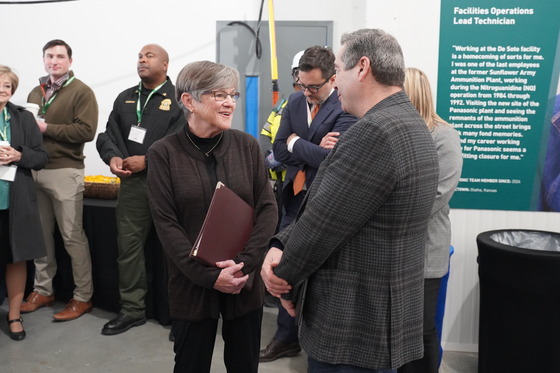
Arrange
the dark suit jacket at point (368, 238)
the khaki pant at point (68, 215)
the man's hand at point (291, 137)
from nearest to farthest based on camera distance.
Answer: the dark suit jacket at point (368, 238), the man's hand at point (291, 137), the khaki pant at point (68, 215)

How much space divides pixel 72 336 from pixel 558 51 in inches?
127

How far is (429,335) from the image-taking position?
2434 mm

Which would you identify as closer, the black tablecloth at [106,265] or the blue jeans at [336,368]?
the blue jeans at [336,368]

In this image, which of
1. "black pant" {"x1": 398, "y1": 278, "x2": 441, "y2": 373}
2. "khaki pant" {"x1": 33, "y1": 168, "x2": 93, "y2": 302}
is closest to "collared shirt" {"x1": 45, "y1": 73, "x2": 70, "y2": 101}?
"khaki pant" {"x1": 33, "y1": 168, "x2": 93, "y2": 302}

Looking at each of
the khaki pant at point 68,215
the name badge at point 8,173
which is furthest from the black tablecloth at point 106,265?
the name badge at point 8,173

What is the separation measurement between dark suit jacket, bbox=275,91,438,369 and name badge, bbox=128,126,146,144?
2306mm

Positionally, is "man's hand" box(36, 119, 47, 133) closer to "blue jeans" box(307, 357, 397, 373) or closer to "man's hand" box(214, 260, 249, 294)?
"man's hand" box(214, 260, 249, 294)

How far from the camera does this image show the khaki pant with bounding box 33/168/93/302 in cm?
377

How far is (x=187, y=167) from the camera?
76.8 inches

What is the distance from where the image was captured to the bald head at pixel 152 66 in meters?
3.57

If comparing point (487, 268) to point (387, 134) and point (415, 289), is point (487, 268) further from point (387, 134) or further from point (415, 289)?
point (387, 134)

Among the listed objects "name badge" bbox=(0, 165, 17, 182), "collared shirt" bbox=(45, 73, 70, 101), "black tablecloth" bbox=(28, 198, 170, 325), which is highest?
"collared shirt" bbox=(45, 73, 70, 101)

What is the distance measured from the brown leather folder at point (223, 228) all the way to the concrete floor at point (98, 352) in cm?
135

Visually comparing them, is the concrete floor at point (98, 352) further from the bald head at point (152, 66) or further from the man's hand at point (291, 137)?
the bald head at point (152, 66)
